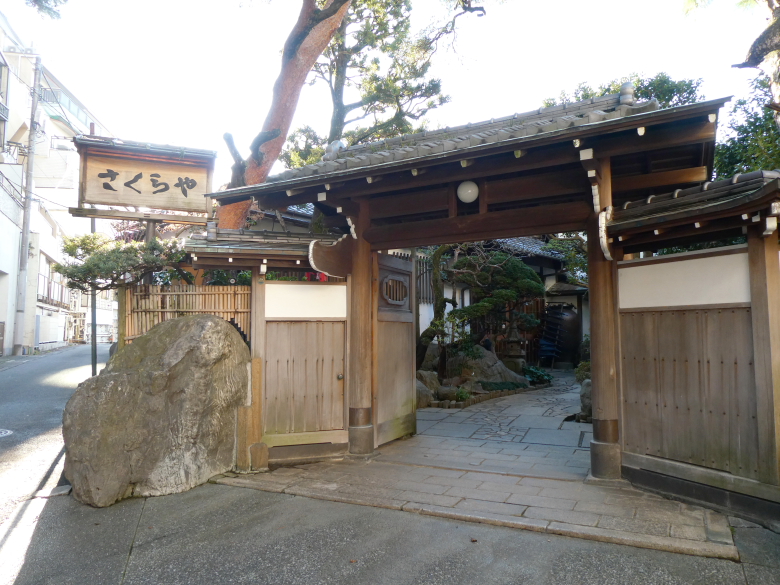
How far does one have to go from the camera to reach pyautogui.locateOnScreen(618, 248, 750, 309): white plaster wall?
521 cm

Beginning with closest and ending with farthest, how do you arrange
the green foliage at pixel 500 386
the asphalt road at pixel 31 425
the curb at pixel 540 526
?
the curb at pixel 540 526, the asphalt road at pixel 31 425, the green foliage at pixel 500 386

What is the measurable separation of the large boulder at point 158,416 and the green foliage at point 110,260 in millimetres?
1090

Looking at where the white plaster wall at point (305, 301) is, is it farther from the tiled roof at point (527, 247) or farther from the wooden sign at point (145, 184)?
the tiled roof at point (527, 247)

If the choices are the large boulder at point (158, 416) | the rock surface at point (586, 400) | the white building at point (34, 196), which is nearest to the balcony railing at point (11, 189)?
the white building at point (34, 196)

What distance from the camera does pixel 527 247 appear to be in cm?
2023

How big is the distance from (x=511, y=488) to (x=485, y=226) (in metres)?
3.32

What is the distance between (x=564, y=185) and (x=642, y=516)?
12.5ft

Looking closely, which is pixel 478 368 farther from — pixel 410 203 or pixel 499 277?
pixel 410 203

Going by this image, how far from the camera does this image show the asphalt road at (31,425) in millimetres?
7129

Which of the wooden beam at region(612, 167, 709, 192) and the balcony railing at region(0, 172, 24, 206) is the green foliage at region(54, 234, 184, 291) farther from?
the balcony railing at region(0, 172, 24, 206)

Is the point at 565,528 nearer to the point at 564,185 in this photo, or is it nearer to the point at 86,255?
the point at 564,185

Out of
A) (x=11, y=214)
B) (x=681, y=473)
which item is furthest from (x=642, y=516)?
(x=11, y=214)

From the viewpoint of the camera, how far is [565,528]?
4836 mm

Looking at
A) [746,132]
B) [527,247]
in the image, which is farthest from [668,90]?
[527,247]
